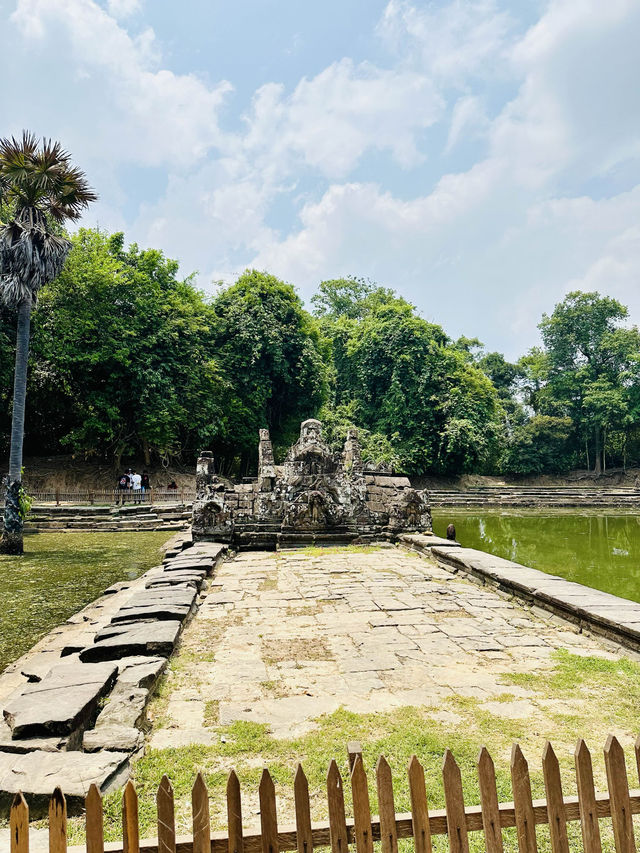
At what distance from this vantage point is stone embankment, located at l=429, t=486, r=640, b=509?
27.6 m

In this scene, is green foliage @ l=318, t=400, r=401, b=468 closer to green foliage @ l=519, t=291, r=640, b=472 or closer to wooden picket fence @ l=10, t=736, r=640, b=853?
green foliage @ l=519, t=291, r=640, b=472

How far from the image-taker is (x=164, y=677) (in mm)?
3697

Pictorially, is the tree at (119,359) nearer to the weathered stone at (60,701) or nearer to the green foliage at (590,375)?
the weathered stone at (60,701)

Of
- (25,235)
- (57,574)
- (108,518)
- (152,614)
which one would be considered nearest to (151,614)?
(152,614)

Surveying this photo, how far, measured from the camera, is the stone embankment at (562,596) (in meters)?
4.41

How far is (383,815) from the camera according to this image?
1513 mm

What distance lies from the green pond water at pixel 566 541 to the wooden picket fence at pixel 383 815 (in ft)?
23.0

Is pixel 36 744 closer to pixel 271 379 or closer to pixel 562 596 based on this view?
pixel 562 596

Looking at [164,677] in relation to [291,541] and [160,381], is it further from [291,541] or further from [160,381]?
[160,381]

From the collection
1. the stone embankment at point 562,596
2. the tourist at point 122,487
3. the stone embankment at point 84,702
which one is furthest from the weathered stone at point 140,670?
the tourist at point 122,487

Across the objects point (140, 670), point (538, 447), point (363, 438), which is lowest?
point (140, 670)

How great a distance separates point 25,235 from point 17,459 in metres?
5.09

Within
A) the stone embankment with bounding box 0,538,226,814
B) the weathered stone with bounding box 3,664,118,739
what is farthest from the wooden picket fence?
the weathered stone with bounding box 3,664,118,739

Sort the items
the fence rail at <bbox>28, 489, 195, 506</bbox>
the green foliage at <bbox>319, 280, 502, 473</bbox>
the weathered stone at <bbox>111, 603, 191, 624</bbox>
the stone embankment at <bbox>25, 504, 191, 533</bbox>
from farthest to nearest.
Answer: the green foliage at <bbox>319, 280, 502, 473</bbox> < the fence rail at <bbox>28, 489, 195, 506</bbox> < the stone embankment at <bbox>25, 504, 191, 533</bbox> < the weathered stone at <bbox>111, 603, 191, 624</bbox>
